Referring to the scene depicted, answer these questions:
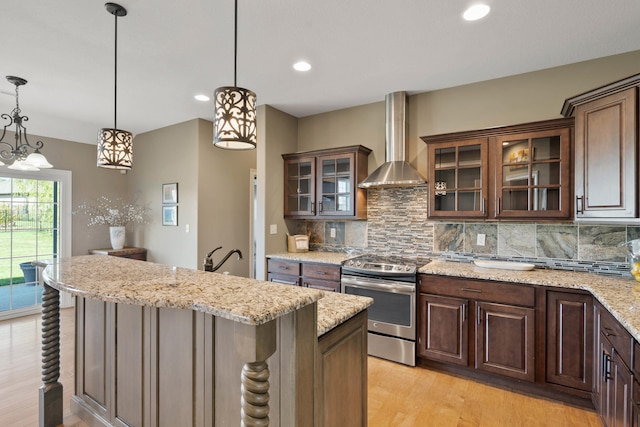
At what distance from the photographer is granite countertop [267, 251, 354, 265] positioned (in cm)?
341

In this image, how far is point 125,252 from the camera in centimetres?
481

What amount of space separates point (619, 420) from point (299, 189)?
131 inches

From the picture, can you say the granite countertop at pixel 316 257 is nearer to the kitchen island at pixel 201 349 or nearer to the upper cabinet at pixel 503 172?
the upper cabinet at pixel 503 172

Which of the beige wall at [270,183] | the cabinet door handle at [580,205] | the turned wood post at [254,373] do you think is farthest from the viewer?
the beige wall at [270,183]

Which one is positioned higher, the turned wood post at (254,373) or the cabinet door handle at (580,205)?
the cabinet door handle at (580,205)

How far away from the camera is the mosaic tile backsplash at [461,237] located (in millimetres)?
2686

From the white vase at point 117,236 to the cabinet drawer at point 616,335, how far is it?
576cm

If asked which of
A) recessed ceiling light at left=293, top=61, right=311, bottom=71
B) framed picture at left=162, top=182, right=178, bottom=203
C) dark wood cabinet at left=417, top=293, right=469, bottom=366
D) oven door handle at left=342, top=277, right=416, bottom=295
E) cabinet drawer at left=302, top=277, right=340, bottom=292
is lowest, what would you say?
dark wood cabinet at left=417, top=293, right=469, bottom=366

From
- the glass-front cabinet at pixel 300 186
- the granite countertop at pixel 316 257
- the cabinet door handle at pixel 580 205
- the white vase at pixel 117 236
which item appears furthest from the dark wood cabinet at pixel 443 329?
the white vase at pixel 117 236

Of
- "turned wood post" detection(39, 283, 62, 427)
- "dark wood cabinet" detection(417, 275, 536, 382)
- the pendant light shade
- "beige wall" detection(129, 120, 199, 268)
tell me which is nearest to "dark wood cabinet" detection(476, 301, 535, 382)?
"dark wood cabinet" detection(417, 275, 536, 382)

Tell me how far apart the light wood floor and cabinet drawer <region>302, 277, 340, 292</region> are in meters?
0.78

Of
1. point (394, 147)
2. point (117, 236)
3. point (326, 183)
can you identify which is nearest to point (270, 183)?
point (326, 183)

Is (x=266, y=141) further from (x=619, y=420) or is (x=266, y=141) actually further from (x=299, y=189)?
(x=619, y=420)

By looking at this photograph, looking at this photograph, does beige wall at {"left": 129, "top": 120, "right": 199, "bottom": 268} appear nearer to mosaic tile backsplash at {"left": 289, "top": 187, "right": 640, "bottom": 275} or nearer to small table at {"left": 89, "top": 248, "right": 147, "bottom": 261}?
small table at {"left": 89, "top": 248, "right": 147, "bottom": 261}
